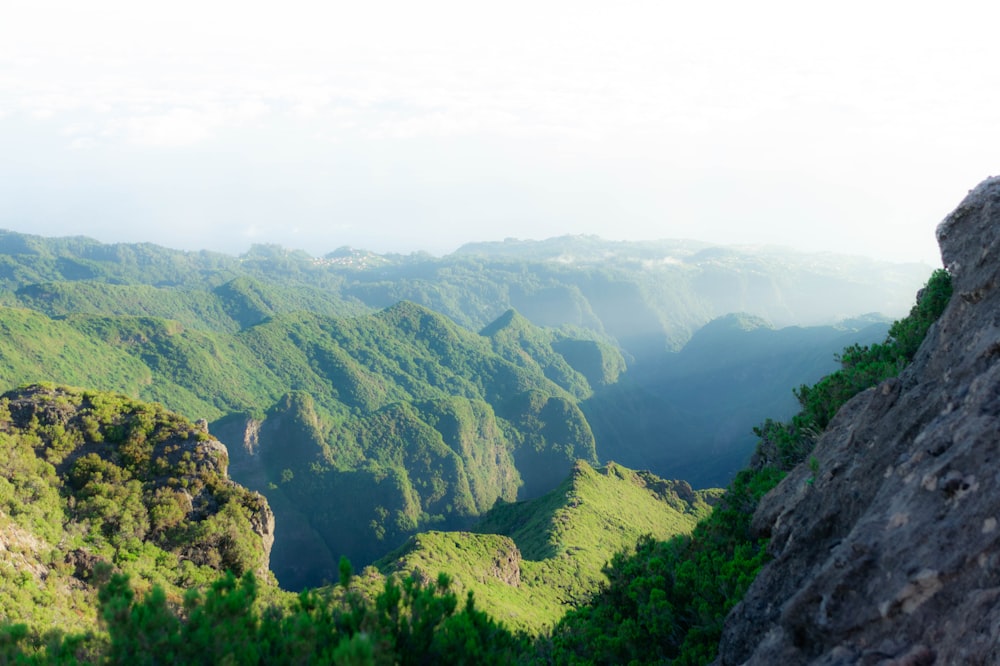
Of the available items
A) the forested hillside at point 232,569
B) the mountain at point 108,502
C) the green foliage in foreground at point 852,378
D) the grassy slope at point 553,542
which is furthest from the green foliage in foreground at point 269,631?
the grassy slope at point 553,542

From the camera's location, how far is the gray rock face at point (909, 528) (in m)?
8.65

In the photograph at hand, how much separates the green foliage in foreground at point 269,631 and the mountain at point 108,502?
17788mm

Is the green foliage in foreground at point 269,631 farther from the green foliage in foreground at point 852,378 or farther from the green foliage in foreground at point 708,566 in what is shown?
the green foliage in foreground at point 852,378

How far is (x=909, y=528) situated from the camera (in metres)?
9.94

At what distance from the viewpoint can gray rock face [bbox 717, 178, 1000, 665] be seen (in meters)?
8.65

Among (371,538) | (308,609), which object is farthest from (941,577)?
(371,538)

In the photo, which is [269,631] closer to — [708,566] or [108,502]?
[708,566]

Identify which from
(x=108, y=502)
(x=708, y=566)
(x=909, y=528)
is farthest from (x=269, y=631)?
(x=108, y=502)

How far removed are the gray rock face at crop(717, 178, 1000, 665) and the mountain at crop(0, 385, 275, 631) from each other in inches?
1048

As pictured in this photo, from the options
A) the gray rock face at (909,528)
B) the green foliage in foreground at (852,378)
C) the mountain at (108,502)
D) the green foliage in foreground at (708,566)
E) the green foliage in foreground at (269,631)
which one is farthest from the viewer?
the mountain at (108,502)

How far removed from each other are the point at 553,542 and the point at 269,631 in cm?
6875

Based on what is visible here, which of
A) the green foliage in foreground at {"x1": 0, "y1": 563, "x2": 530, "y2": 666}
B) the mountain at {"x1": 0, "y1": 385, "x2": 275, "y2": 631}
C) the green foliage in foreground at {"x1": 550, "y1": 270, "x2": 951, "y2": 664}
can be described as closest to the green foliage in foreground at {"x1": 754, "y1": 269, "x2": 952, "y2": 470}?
the green foliage in foreground at {"x1": 550, "y1": 270, "x2": 951, "y2": 664}

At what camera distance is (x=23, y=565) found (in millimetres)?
27031

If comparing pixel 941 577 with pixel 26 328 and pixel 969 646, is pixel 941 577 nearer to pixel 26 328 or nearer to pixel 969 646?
pixel 969 646
